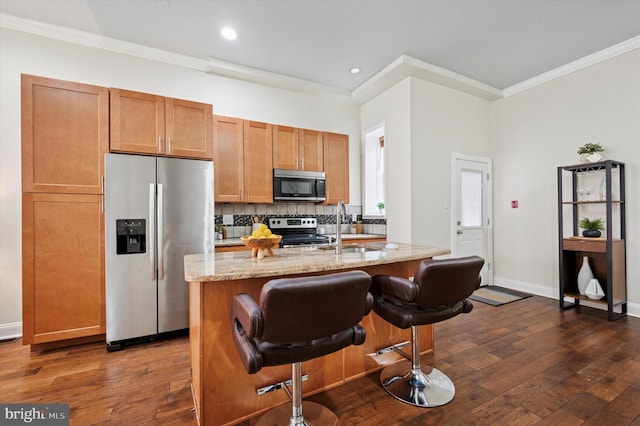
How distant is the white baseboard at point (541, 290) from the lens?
3.22m

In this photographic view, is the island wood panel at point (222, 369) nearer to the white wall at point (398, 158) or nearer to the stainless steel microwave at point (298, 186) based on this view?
the stainless steel microwave at point (298, 186)

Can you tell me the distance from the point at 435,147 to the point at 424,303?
296 cm

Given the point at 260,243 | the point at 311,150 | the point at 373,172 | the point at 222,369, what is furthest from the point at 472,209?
the point at 222,369

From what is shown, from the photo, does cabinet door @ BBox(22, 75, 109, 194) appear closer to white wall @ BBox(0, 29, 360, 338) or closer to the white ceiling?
white wall @ BBox(0, 29, 360, 338)

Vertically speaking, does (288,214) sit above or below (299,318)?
above

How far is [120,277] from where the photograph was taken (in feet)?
8.47

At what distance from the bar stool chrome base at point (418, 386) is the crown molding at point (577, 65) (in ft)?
13.4

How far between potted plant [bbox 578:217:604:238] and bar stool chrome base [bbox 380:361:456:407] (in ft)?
8.96

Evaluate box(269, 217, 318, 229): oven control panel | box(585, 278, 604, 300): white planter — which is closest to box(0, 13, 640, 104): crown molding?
box(269, 217, 318, 229): oven control panel

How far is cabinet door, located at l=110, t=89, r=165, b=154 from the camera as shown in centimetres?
271

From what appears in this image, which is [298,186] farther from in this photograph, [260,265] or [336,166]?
[260,265]

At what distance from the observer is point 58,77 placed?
2.98m

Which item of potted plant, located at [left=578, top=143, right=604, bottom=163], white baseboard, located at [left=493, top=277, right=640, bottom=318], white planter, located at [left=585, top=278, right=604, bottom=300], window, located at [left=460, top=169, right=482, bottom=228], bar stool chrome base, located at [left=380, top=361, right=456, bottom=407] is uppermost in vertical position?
potted plant, located at [left=578, top=143, right=604, bottom=163]

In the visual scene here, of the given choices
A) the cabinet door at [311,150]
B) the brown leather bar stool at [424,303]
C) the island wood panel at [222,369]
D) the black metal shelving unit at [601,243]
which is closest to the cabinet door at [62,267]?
the island wood panel at [222,369]
